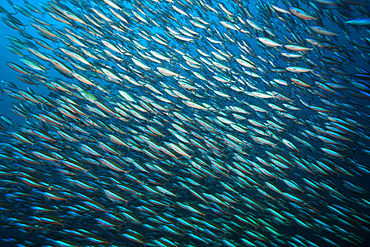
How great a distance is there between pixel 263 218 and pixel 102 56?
6197 millimetres

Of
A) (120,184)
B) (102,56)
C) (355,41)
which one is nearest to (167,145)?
(120,184)

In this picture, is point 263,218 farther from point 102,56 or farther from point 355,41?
point 102,56

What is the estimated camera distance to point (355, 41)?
3.99 m

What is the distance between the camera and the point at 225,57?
5.20 m

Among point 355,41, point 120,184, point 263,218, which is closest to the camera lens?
point 355,41

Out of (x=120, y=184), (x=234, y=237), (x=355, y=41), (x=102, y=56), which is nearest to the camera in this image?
(x=355, y=41)

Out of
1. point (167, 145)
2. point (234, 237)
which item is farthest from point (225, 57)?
point (234, 237)

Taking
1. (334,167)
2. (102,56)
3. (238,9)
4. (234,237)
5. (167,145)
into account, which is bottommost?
(234,237)

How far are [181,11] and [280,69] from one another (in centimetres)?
290

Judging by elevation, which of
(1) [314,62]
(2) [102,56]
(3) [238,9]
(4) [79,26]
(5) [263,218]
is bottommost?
(5) [263,218]

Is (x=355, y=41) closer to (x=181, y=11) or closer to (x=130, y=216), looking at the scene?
(x=181, y=11)

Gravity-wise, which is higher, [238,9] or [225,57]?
[238,9]

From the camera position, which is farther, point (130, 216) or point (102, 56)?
point (102, 56)

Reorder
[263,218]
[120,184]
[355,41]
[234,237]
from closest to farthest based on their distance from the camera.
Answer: [355,41], [120,184], [263,218], [234,237]
